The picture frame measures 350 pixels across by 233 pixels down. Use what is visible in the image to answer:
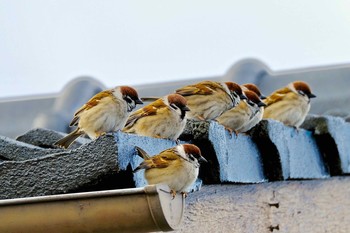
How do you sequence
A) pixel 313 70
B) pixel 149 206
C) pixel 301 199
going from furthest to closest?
pixel 313 70, pixel 301 199, pixel 149 206

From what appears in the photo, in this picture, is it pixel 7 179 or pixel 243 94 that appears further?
pixel 243 94

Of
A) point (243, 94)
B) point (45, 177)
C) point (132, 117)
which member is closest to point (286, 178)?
point (243, 94)

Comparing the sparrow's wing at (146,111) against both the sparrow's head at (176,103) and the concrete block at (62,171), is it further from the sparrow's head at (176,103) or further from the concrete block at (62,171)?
the concrete block at (62,171)

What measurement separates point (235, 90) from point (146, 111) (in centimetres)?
70

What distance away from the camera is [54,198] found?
2.75m

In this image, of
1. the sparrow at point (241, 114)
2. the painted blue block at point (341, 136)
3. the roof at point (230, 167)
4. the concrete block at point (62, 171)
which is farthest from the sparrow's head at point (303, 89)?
the concrete block at point (62, 171)

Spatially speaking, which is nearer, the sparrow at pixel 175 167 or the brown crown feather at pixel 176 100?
the sparrow at pixel 175 167

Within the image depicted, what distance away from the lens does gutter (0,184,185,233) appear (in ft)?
8.84

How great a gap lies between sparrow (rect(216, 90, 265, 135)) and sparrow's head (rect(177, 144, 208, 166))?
636mm

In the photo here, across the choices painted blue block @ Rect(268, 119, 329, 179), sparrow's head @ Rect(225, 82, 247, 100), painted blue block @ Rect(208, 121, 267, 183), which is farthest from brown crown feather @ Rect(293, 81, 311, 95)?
painted blue block @ Rect(208, 121, 267, 183)

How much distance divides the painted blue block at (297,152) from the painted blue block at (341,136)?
9 centimetres

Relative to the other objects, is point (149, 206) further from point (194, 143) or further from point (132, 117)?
point (132, 117)

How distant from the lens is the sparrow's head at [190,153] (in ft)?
10.1

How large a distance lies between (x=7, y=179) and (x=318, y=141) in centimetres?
195
